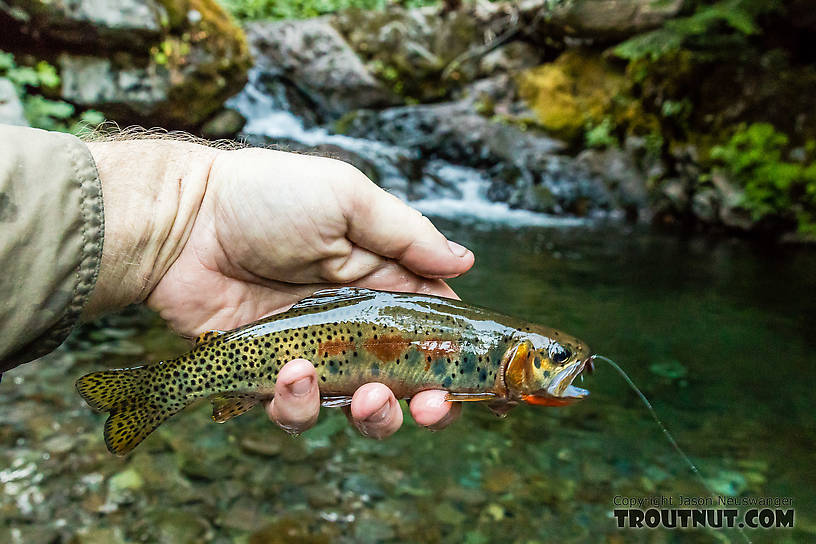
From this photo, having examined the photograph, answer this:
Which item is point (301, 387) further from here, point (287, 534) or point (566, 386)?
point (287, 534)

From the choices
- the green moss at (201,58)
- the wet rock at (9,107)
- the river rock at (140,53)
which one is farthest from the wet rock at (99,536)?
the green moss at (201,58)

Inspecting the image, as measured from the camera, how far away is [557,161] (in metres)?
16.0

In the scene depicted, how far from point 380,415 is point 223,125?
1040 centimetres

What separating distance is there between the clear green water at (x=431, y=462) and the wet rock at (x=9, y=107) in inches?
95.4

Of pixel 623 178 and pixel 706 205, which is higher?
pixel 623 178

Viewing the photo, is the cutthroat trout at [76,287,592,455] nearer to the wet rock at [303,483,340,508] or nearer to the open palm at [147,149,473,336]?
the open palm at [147,149,473,336]

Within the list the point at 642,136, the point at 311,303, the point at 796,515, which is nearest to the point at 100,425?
the point at 311,303

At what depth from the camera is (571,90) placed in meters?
18.3

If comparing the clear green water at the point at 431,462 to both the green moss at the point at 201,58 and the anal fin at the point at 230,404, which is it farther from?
the green moss at the point at 201,58

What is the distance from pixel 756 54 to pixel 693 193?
11.6 ft

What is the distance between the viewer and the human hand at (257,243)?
285cm

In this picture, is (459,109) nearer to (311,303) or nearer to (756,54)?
(756,54)

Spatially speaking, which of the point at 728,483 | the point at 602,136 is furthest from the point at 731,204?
the point at 728,483

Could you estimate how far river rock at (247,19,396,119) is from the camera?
18906mm
